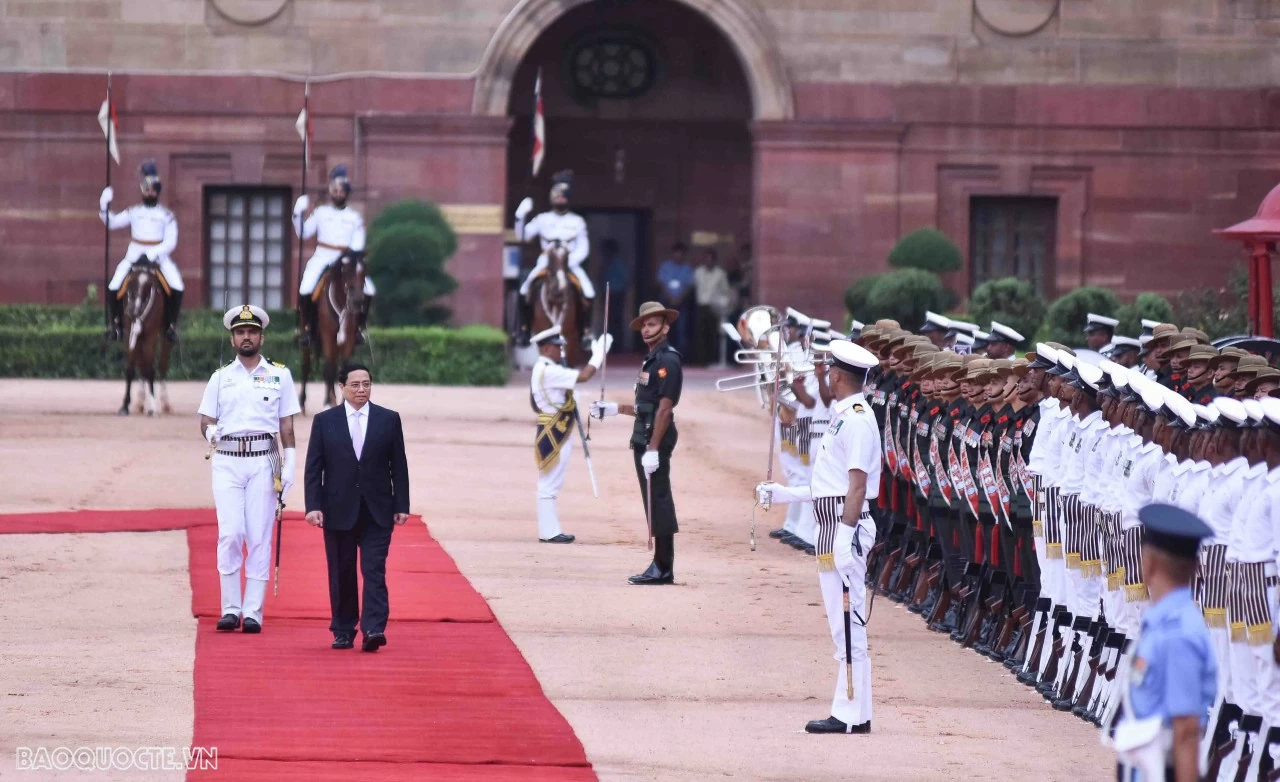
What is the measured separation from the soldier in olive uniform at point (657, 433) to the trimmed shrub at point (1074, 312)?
10.8 meters

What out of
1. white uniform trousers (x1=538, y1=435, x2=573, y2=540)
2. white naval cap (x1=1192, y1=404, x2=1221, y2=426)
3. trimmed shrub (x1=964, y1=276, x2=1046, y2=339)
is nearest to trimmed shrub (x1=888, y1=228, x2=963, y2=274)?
trimmed shrub (x1=964, y1=276, x2=1046, y2=339)

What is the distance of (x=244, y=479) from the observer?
39.4ft

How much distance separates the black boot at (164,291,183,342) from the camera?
80.8ft

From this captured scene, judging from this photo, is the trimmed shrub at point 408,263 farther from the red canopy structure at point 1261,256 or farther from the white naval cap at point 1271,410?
the white naval cap at point 1271,410

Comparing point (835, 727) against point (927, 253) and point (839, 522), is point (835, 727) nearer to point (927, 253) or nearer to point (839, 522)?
point (839, 522)

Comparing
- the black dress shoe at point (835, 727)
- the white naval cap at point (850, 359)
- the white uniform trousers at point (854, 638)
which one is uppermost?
the white naval cap at point (850, 359)

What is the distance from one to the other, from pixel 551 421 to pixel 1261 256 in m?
5.93

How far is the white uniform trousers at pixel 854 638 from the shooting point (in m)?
9.77

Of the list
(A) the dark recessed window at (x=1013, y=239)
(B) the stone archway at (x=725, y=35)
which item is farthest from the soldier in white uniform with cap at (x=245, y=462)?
(A) the dark recessed window at (x=1013, y=239)

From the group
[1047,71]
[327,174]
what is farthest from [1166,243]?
[327,174]

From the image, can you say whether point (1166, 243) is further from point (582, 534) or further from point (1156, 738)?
point (1156, 738)

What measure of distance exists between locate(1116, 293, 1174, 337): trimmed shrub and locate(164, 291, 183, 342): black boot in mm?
10980

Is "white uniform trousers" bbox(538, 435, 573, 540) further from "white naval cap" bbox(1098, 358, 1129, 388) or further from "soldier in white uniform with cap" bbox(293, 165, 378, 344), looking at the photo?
"soldier in white uniform with cap" bbox(293, 165, 378, 344)

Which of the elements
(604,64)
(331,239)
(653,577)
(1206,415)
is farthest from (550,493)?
(604,64)
